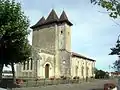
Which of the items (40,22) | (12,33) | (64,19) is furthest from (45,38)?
(12,33)

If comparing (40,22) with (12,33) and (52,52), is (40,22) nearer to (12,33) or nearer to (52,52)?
(52,52)

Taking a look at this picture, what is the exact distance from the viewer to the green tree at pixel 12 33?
1439 inches

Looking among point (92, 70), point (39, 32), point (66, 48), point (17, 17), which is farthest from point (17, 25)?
point (92, 70)

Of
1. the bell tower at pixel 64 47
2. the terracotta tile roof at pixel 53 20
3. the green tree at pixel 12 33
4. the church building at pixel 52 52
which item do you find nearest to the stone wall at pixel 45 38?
the church building at pixel 52 52

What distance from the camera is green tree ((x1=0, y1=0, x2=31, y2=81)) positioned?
36562mm

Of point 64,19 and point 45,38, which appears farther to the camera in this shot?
point 45,38

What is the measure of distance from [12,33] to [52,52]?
40.9 meters

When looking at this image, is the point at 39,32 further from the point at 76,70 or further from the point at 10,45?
the point at 10,45

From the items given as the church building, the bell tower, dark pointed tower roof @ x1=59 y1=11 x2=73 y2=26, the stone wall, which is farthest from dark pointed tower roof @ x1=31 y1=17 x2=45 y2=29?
the bell tower

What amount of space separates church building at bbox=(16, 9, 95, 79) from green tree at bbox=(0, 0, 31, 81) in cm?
3041

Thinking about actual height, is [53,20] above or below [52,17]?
below

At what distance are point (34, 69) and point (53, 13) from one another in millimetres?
20311

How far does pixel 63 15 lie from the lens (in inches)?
3258

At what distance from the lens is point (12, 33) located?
37.6 m
